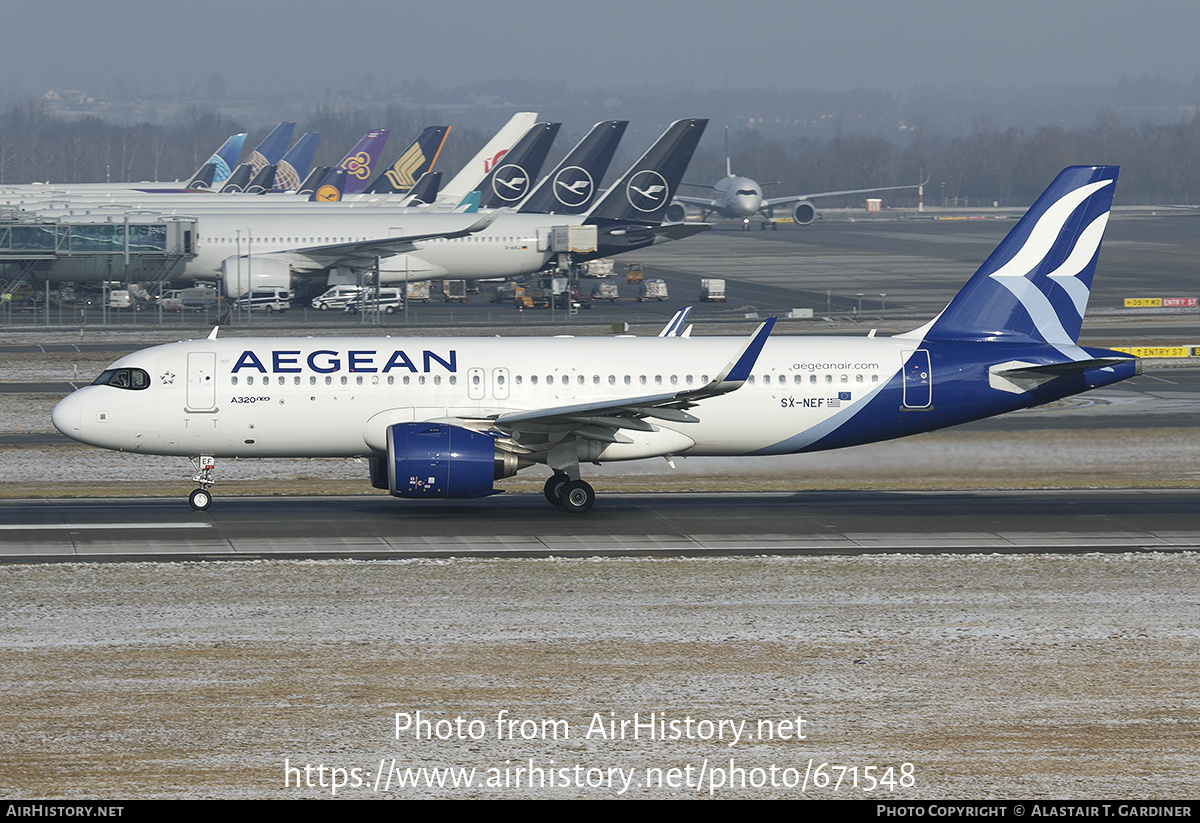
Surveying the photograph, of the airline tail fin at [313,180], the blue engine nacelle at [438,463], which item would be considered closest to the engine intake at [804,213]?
the airline tail fin at [313,180]

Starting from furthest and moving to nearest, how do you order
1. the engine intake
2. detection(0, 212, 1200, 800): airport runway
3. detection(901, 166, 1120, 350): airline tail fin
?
1. the engine intake
2. detection(901, 166, 1120, 350): airline tail fin
3. detection(0, 212, 1200, 800): airport runway

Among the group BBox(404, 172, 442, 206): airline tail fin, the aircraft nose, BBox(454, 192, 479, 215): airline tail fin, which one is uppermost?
BBox(404, 172, 442, 206): airline tail fin

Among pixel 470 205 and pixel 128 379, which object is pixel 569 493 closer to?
pixel 128 379

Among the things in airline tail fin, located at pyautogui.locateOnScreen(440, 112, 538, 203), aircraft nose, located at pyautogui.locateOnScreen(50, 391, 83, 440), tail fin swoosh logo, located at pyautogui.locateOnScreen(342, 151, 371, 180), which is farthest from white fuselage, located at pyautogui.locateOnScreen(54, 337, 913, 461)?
tail fin swoosh logo, located at pyautogui.locateOnScreen(342, 151, 371, 180)

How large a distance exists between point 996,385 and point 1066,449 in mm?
11183

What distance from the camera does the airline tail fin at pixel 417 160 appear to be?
559 feet

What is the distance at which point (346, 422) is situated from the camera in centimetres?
3691

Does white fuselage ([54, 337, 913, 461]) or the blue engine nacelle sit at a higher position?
white fuselage ([54, 337, 913, 461])

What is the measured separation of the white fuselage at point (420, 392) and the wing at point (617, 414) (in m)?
0.64

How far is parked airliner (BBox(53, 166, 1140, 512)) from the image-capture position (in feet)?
121

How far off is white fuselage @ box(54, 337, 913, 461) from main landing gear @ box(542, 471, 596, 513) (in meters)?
0.99

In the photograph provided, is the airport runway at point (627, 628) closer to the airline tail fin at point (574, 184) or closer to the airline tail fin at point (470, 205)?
the airline tail fin at point (470, 205)

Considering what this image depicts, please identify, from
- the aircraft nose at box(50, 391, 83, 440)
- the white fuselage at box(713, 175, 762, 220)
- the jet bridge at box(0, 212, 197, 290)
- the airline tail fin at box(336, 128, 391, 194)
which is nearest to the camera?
the aircraft nose at box(50, 391, 83, 440)

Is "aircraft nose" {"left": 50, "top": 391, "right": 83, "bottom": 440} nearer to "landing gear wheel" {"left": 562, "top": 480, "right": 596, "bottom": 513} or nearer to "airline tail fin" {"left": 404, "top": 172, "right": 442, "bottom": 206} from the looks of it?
"landing gear wheel" {"left": 562, "top": 480, "right": 596, "bottom": 513}
